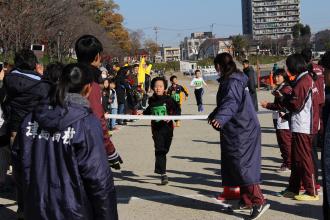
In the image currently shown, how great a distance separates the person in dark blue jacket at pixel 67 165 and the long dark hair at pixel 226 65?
2750mm

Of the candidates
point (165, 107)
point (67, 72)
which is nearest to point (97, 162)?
point (67, 72)

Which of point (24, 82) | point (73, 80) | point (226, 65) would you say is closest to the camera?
point (73, 80)

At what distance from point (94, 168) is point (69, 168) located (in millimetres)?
156

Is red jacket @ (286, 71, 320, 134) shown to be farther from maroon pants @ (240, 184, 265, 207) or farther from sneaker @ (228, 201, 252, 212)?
sneaker @ (228, 201, 252, 212)

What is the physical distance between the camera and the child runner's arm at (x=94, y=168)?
314cm

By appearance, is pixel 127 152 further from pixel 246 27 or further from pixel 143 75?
pixel 246 27

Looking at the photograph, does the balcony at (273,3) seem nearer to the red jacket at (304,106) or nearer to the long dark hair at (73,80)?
the red jacket at (304,106)

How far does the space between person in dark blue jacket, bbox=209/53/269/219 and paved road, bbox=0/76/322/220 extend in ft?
1.17

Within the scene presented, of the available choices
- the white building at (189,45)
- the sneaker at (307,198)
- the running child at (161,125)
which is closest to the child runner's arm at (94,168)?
the sneaker at (307,198)

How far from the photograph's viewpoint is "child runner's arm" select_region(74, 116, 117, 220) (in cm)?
314

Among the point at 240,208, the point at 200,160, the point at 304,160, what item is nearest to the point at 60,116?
the point at 240,208

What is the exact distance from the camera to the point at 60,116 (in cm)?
316

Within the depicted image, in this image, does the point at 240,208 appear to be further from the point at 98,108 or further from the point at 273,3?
the point at 273,3

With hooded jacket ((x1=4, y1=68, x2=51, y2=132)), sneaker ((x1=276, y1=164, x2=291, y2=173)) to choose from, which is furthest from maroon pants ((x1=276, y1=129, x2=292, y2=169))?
hooded jacket ((x1=4, y1=68, x2=51, y2=132))
